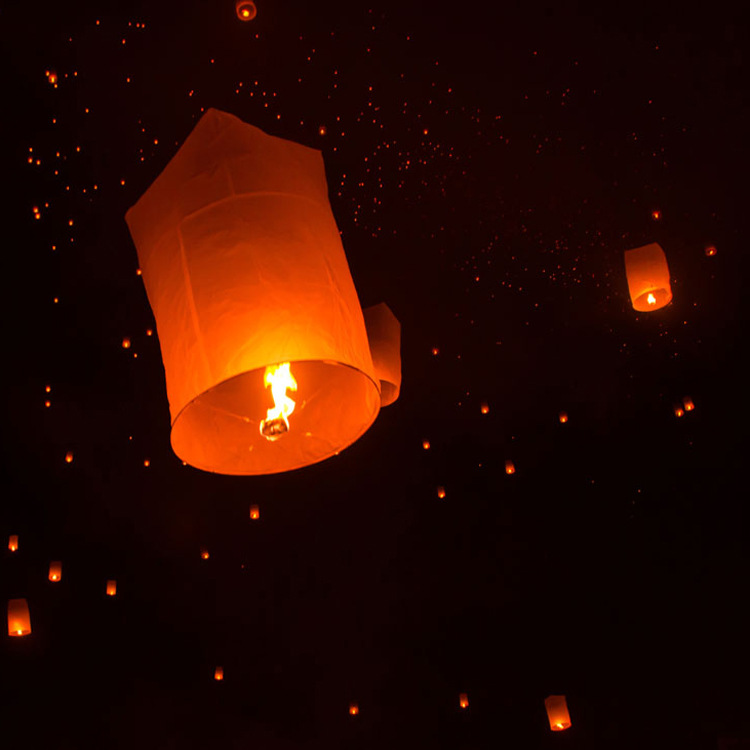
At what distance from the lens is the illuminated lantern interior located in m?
5.12

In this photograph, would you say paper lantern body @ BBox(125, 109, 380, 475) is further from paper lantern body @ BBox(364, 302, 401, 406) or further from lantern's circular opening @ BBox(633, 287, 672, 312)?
lantern's circular opening @ BBox(633, 287, 672, 312)

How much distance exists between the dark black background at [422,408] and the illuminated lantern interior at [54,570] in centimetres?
9

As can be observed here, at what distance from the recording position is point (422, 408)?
5.25 m

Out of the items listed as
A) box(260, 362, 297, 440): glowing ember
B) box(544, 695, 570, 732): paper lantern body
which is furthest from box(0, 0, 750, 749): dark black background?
box(260, 362, 297, 440): glowing ember

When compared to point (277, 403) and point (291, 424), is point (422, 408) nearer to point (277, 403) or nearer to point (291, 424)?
point (291, 424)

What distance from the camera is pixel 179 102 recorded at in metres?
3.21

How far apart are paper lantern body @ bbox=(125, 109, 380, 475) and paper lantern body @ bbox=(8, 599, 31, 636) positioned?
3451 mm

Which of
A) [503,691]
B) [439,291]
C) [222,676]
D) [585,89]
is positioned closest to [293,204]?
[585,89]

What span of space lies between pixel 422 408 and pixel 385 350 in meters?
3.04

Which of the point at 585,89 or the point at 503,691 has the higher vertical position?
the point at 585,89

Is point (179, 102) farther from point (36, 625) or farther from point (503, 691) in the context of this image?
point (503, 691)

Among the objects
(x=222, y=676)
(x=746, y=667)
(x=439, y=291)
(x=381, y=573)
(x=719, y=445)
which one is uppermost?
(x=439, y=291)

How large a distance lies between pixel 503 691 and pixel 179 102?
4.69 metres

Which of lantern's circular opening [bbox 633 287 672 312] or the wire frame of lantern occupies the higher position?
lantern's circular opening [bbox 633 287 672 312]
